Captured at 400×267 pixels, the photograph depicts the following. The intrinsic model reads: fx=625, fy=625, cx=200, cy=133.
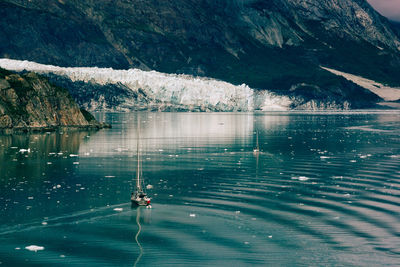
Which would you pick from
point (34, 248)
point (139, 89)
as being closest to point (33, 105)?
point (34, 248)

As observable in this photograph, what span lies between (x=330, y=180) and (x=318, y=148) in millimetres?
22756

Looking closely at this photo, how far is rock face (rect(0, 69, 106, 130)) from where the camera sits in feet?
261

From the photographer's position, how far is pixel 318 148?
2291 inches

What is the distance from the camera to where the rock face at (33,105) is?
79.6 m

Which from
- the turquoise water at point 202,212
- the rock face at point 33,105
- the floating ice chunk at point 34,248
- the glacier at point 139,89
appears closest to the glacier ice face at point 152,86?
the glacier at point 139,89

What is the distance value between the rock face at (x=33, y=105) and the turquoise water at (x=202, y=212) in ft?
112

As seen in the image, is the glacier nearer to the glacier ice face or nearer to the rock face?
the glacier ice face

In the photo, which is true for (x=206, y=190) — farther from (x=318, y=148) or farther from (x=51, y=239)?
(x=318, y=148)

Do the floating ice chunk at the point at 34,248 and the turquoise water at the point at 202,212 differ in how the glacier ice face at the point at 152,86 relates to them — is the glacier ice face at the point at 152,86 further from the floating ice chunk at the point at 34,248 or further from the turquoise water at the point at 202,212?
the floating ice chunk at the point at 34,248

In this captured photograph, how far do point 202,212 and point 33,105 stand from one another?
6080cm

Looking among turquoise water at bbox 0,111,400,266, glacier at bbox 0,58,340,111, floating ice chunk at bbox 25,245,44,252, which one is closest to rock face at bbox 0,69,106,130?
turquoise water at bbox 0,111,400,266

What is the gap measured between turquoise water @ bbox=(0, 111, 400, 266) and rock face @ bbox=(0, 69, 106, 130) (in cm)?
3411

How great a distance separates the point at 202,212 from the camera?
2642 centimetres

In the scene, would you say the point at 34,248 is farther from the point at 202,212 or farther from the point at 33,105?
the point at 33,105
